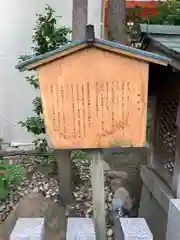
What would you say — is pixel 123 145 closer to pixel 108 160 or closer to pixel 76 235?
pixel 76 235

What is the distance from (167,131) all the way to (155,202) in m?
0.88

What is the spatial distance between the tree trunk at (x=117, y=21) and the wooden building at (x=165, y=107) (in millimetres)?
1702

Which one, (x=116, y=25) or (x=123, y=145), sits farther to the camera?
(x=116, y=25)

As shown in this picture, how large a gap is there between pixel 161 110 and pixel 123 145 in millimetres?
1537

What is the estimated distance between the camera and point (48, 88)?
8.92 ft

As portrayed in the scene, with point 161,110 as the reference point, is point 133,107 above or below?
above

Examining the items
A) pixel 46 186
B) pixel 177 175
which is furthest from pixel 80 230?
pixel 46 186

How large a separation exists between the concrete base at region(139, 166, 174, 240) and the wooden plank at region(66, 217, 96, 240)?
129cm

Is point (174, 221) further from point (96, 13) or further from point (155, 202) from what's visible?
point (96, 13)

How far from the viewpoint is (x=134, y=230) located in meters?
2.50

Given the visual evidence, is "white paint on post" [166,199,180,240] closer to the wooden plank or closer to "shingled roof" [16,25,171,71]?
the wooden plank

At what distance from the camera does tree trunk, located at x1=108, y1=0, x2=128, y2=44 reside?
5797mm

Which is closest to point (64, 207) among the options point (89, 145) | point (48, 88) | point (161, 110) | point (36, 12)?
point (161, 110)

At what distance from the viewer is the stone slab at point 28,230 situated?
244cm
